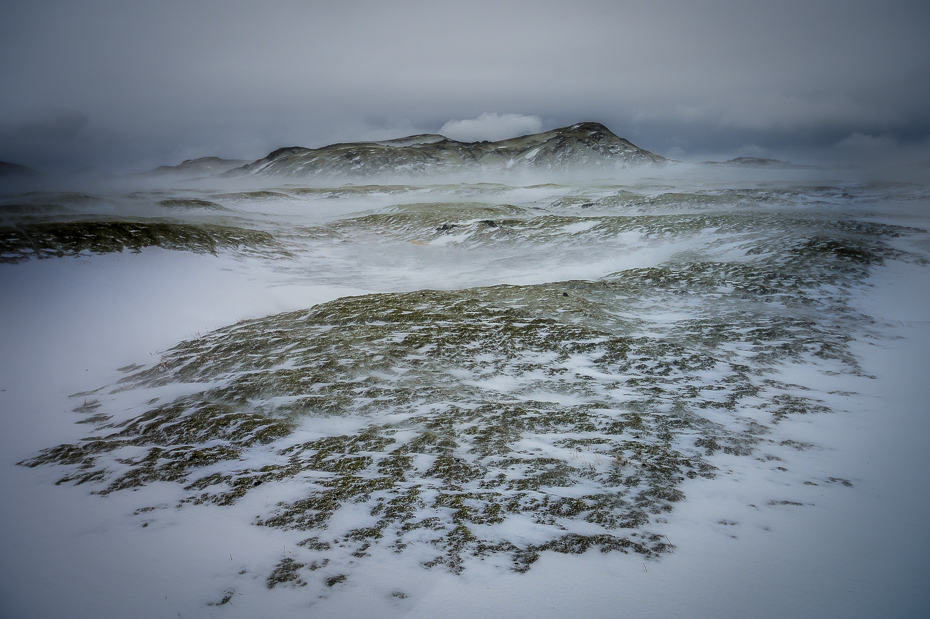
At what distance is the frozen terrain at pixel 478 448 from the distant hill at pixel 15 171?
10872 mm

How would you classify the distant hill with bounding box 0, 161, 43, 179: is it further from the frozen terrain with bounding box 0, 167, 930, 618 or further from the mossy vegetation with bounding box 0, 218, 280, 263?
the frozen terrain with bounding box 0, 167, 930, 618

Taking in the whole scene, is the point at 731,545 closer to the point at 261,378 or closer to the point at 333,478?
the point at 333,478

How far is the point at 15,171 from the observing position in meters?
29.1

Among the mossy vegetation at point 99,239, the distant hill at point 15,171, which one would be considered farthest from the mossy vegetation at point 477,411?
the distant hill at point 15,171

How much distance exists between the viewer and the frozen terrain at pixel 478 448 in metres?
5.14

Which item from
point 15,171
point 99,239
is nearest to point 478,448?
point 99,239

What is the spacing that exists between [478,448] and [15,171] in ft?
129

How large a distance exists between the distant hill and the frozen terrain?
35.7ft

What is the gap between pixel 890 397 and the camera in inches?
382

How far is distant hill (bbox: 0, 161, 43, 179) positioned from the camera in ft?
90.1

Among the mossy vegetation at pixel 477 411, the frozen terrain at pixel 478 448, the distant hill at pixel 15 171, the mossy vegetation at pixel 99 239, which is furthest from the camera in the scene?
the distant hill at pixel 15 171

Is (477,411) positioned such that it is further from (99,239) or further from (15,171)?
(15,171)

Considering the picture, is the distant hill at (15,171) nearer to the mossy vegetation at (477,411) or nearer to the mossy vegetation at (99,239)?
the mossy vegetation at (99,239)

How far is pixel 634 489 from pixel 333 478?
201 inches
